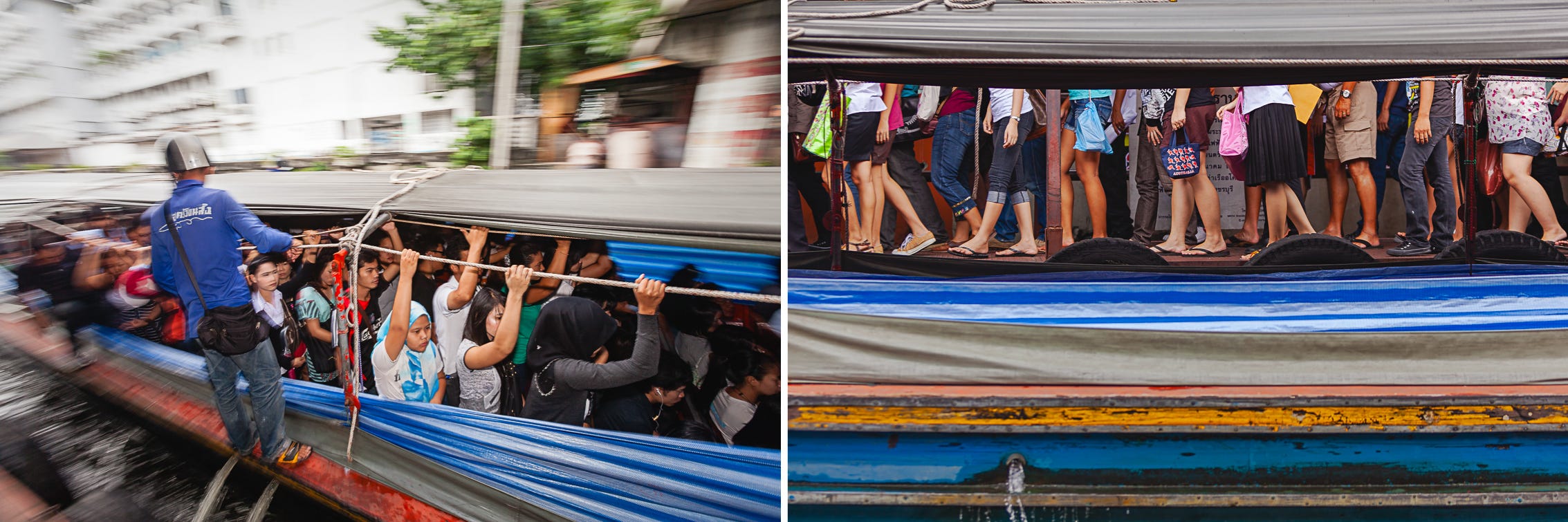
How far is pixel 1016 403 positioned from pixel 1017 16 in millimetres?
862

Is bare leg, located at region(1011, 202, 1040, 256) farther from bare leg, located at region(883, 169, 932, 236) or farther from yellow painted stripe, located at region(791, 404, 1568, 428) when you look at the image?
yellow painted stripe, located at region(791, 404, 1568, 428)

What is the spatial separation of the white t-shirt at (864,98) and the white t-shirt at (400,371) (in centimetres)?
176

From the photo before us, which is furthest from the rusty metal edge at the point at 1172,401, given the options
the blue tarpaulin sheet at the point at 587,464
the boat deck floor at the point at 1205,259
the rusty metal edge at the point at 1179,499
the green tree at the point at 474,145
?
the boat deck floor at the point at 1205,259

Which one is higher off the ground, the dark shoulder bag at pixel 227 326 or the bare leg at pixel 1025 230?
the bare leg at pixel 1025 230

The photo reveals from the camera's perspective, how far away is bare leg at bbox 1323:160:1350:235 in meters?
3.22

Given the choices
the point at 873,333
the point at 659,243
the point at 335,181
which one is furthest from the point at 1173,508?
the point at 335,181

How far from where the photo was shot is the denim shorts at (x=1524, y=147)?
2.96 metres

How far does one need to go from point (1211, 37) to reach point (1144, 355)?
712 mm

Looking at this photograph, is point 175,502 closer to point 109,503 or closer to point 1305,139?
point 109,503

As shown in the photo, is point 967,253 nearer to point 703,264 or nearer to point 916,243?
point 916,243

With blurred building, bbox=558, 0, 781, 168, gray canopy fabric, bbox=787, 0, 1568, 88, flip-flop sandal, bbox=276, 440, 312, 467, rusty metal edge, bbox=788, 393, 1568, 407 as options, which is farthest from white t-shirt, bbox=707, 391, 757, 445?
flip-flop sandal, bbox=276, 440, 312, 467

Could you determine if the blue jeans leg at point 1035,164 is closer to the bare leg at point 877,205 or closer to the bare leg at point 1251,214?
the bare leg at point 877,205

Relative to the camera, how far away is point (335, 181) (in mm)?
1832

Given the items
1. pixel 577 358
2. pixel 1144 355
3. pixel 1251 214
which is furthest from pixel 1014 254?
pixel 577 358
